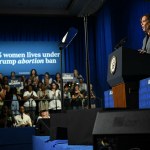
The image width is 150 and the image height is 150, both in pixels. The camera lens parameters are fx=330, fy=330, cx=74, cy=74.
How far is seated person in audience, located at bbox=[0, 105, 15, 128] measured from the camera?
7262mm

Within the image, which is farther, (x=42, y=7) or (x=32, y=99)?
(x=42, y=7)

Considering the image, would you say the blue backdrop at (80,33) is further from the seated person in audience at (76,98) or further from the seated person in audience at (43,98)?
the seated person in audience at (43,98)

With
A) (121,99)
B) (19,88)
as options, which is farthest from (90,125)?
(19,88)

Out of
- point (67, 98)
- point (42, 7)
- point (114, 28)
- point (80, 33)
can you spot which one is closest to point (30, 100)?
point (67, 98)

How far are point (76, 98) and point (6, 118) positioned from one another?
179 centimetres

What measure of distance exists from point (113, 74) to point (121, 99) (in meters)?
0.23

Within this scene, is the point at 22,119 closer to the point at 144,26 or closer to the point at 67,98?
the point at 67,98

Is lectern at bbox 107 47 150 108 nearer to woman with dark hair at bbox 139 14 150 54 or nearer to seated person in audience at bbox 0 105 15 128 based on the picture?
woman with dark hair at bbox 139 14 150 54

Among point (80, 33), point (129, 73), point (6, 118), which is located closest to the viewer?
point (129, 73)

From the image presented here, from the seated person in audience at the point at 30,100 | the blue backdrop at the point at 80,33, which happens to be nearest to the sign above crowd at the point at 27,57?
the blue backdrop at the point at 80,33

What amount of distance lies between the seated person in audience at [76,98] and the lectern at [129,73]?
5.57 metres

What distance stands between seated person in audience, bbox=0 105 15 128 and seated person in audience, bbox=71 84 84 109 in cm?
152

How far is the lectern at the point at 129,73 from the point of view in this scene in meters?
2.27

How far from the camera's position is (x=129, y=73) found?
2285 mm
